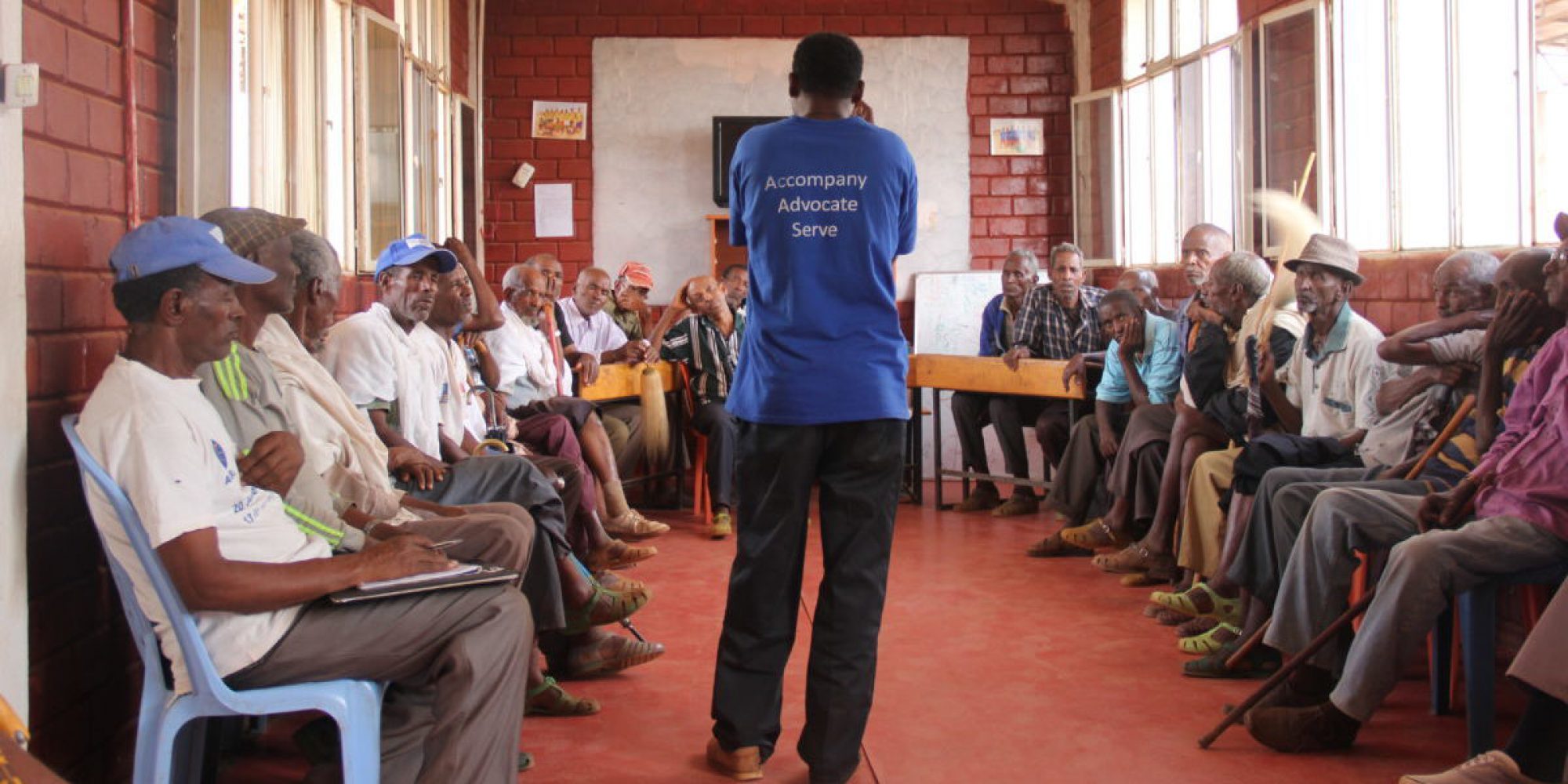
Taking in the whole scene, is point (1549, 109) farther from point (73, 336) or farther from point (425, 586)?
point (73, 336)

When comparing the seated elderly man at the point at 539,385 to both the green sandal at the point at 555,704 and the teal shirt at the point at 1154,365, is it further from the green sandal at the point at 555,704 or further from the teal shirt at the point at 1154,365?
the green sandal at the point at 555,704

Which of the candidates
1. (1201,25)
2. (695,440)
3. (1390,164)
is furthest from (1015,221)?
(1390,164)

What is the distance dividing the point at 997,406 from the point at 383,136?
3.33 meters

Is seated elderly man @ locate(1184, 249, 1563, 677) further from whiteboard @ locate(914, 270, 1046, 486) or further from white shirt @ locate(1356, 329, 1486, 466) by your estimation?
whiteboard @ locate(914, 270, 1046, 486)

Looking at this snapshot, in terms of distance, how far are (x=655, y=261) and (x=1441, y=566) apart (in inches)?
270

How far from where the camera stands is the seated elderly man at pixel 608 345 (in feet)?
24.0

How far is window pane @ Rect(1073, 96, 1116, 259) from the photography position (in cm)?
883

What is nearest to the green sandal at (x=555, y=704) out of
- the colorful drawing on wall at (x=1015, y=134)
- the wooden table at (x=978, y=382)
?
the wooden table at (x=978, y=382)

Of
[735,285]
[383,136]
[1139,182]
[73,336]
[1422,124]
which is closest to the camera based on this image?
[73,336]

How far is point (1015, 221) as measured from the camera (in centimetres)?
962

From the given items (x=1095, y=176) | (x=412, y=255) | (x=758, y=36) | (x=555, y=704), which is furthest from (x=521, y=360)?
(x=1095, y=176)

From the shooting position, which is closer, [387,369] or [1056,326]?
[387,369]

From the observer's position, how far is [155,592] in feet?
7.32

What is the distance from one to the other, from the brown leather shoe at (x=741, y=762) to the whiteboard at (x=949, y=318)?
19.0ft
